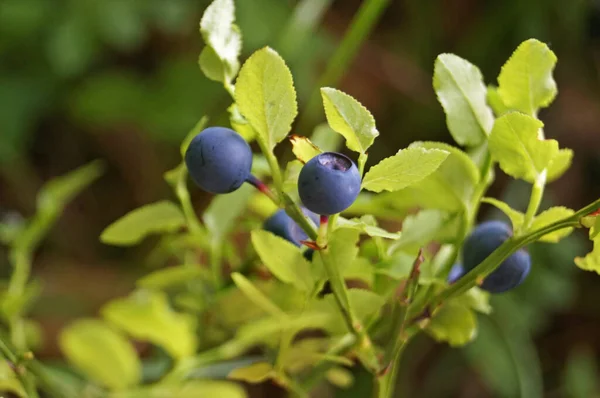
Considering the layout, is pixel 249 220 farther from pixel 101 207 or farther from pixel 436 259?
pixel 101 207

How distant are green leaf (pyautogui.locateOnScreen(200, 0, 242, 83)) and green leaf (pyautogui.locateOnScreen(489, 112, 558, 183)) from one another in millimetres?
115

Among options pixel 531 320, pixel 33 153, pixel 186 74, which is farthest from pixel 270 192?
pixel 33 153

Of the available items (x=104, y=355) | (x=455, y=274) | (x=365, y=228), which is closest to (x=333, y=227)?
(x=365, y=228)

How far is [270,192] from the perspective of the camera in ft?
0.99

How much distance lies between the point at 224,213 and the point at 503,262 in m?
0.16

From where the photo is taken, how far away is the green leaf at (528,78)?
30 cm

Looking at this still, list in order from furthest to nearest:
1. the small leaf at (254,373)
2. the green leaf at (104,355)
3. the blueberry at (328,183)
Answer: the green leaf at (104,355), the small leaf at (254,373), the blueberry at (328,183)

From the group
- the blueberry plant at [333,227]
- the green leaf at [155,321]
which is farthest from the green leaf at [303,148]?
the green leaf at [155,321]

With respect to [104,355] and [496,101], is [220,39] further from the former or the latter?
[104,355]

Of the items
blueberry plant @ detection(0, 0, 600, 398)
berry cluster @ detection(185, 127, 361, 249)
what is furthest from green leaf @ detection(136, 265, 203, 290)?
berry cluster @ detection(185, 127, 361, 249)

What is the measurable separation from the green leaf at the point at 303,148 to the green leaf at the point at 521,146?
76 mm

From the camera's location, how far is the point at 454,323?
13.6 inches

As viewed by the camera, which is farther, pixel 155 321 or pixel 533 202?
pixel 155 321

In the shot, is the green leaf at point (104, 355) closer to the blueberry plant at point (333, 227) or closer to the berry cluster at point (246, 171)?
the blueberry plant at point (333, 227)
